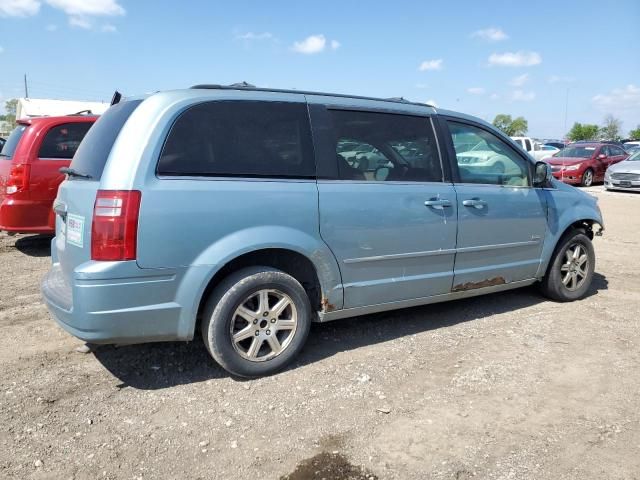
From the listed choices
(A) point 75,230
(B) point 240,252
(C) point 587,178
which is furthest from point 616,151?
(A) point 75,230

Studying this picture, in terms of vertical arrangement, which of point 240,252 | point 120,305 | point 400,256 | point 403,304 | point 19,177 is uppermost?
point 19,177

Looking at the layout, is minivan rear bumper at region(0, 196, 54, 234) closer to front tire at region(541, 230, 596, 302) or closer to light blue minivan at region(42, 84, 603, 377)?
light blue minivan at region(42, 84, 603, 377)

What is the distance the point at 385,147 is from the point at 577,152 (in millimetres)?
18239

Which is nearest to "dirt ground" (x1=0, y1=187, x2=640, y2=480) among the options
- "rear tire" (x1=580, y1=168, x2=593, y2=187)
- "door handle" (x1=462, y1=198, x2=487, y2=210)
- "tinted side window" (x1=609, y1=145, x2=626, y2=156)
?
"door handle" (x1=462, y1=198, x2=487, y2=210)

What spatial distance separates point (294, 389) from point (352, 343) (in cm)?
87

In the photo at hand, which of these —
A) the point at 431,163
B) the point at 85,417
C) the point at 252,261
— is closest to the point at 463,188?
the point at 431,163

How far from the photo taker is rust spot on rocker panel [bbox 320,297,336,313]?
12.3ft

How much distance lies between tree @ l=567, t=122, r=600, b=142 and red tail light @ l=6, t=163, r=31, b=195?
76920 millimetres

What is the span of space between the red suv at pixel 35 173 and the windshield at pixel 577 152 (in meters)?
17.8

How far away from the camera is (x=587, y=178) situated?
19.0 metres

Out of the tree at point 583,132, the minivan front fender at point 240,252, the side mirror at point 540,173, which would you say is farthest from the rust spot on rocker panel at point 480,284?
the tree at point 583,132

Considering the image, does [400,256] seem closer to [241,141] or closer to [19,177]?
[241,141]

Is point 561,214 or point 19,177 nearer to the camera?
point 561,214

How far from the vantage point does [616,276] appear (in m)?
6.36
